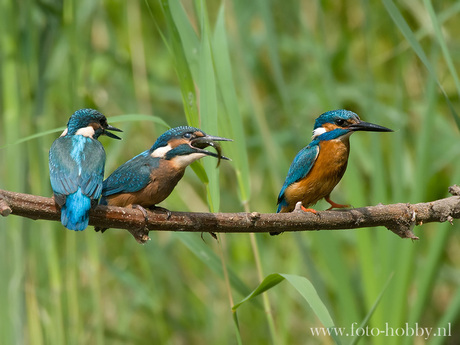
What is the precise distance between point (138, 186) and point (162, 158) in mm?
123

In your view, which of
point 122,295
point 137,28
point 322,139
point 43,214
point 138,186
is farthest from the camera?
point 122,295

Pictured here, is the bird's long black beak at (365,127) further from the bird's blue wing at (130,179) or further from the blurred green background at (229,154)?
the bird's blue wing at (130,179)

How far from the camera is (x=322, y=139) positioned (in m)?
2.63

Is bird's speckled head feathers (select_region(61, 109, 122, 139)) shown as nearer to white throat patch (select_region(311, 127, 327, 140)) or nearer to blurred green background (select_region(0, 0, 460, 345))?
blurred green background (select_region(0, 0, 460, 345))

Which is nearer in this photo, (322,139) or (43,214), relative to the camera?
(43,214)

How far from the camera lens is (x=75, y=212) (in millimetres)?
1692

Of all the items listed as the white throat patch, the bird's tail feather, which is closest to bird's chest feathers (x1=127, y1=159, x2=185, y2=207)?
the bird's tail feather

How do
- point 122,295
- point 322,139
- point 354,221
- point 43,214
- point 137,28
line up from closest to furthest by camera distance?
1. point 43,214
2. point 354,221
3. point 322,139
4. point 137,28
5. point 122,295

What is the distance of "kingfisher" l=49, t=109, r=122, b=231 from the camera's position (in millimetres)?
1700

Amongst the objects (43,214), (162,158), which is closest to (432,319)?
(162,158)

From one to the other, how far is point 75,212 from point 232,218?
0.43 m

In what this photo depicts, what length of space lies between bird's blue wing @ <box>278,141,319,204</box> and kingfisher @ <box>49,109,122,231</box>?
802 millimetres

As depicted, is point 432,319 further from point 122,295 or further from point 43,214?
point 43,214

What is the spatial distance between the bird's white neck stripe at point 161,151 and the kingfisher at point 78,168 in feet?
0.65
